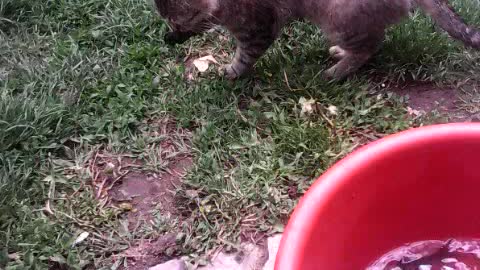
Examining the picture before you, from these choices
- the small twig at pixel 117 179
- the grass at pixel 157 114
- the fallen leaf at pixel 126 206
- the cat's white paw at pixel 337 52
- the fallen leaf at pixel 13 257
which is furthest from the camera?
the cat's white paw at pixel 337 52

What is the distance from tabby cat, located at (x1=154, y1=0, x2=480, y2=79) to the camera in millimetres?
3025

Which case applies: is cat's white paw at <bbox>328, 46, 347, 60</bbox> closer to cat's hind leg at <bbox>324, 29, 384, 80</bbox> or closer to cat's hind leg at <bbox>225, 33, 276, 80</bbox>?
cat's hind leg at <bbox>324, 29, 384, 80</bbox>

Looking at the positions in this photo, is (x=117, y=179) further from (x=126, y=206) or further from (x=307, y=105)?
(x=307, y=105)

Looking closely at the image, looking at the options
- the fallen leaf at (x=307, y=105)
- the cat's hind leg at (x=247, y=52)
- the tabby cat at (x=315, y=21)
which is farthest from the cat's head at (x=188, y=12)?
the fallen leaf at (x=307, y=105)

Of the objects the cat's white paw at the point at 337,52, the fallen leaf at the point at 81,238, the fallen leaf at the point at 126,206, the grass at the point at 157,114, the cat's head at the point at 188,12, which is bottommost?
the fallen leaf at the point at 81,238

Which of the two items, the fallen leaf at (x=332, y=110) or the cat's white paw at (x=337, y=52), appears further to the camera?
the cat's white paw at (x=337, y=52)

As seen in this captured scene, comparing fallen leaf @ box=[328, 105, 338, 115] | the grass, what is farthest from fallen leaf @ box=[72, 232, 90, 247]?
fallen leaf @ box=[328, 105, 338, 115]

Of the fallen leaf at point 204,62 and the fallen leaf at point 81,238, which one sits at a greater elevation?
the fallen leaf at point 204,62

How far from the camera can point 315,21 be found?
322cm

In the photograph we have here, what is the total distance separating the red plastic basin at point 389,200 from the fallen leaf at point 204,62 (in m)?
1.76

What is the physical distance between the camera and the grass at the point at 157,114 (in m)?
2.71

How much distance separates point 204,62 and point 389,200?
1834 millimetres

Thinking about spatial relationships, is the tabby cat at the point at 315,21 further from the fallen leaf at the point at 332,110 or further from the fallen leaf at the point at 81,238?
the fallen leaf at the point at 81,238

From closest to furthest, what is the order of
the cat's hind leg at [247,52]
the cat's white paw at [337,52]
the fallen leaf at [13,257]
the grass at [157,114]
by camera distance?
the fallen leaf at [13,257], the grass at [157,114], the cat's hind leg at [247,52], the cat's white paw at [337,52]
